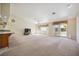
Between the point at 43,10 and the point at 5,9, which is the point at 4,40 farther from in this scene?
the point at 43,10

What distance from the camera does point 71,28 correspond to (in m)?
2.17

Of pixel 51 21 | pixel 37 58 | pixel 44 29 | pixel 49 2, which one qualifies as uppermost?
pixel 49 2

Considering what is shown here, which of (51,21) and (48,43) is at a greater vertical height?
(51,21)

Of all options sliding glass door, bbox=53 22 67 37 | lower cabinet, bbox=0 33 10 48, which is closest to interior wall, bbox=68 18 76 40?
sliding glass door, bbox=53 22 67 37

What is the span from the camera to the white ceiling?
213 cm

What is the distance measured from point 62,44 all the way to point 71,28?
1.11 ft

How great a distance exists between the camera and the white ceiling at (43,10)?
213 cm

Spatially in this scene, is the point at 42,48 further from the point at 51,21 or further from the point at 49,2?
the point at 49,2

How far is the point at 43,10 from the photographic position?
219 centimetres

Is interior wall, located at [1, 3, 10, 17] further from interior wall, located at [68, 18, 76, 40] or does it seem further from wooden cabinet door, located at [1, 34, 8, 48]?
interior wall, located at [68, 18, 76, 40]

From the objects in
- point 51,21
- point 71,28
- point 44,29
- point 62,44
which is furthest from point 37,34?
point 71,28

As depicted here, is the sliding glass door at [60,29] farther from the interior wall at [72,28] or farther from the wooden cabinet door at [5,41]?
the wooden cabinet door at [5,41]

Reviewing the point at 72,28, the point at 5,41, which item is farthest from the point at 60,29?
the point at 5,41

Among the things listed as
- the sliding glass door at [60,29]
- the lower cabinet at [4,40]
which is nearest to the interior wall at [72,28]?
the sliding glass door at [60,29]
